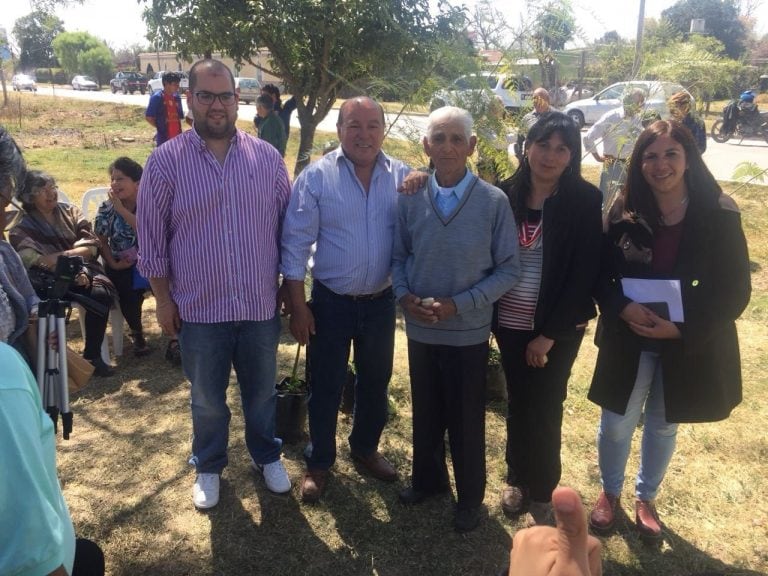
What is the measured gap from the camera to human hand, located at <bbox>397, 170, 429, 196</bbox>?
2.62 m

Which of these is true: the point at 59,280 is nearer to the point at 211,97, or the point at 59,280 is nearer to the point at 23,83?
the point at 211,97

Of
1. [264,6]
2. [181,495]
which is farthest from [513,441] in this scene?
[264,6]

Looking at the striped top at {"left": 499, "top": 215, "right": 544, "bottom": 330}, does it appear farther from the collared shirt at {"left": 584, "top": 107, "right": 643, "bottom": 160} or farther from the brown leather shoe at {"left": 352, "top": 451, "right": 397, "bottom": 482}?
the collared shirt at {"left": 584, "top": 107, "right": 643, "bottom": 160}

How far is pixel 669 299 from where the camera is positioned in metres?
2.48

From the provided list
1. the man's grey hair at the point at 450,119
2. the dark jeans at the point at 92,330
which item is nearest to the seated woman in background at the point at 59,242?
the dark jeans at the point at 92,330

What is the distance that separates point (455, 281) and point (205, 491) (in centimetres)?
168

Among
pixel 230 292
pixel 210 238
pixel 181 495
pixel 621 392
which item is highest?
pixel 210 238

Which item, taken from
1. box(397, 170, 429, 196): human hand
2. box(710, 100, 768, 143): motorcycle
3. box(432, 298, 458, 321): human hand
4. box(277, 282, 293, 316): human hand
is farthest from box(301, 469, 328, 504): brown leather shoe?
box(710, 100, 768, 143): motorcycle

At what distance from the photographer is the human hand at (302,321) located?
9.14 ft

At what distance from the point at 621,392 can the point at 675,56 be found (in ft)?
8.99

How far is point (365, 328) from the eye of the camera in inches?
113

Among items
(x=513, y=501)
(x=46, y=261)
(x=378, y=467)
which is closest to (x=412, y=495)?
(x=378, y=467)

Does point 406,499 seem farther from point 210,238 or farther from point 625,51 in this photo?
point 625,51

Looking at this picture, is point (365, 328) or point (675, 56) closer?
point (365, 328)
